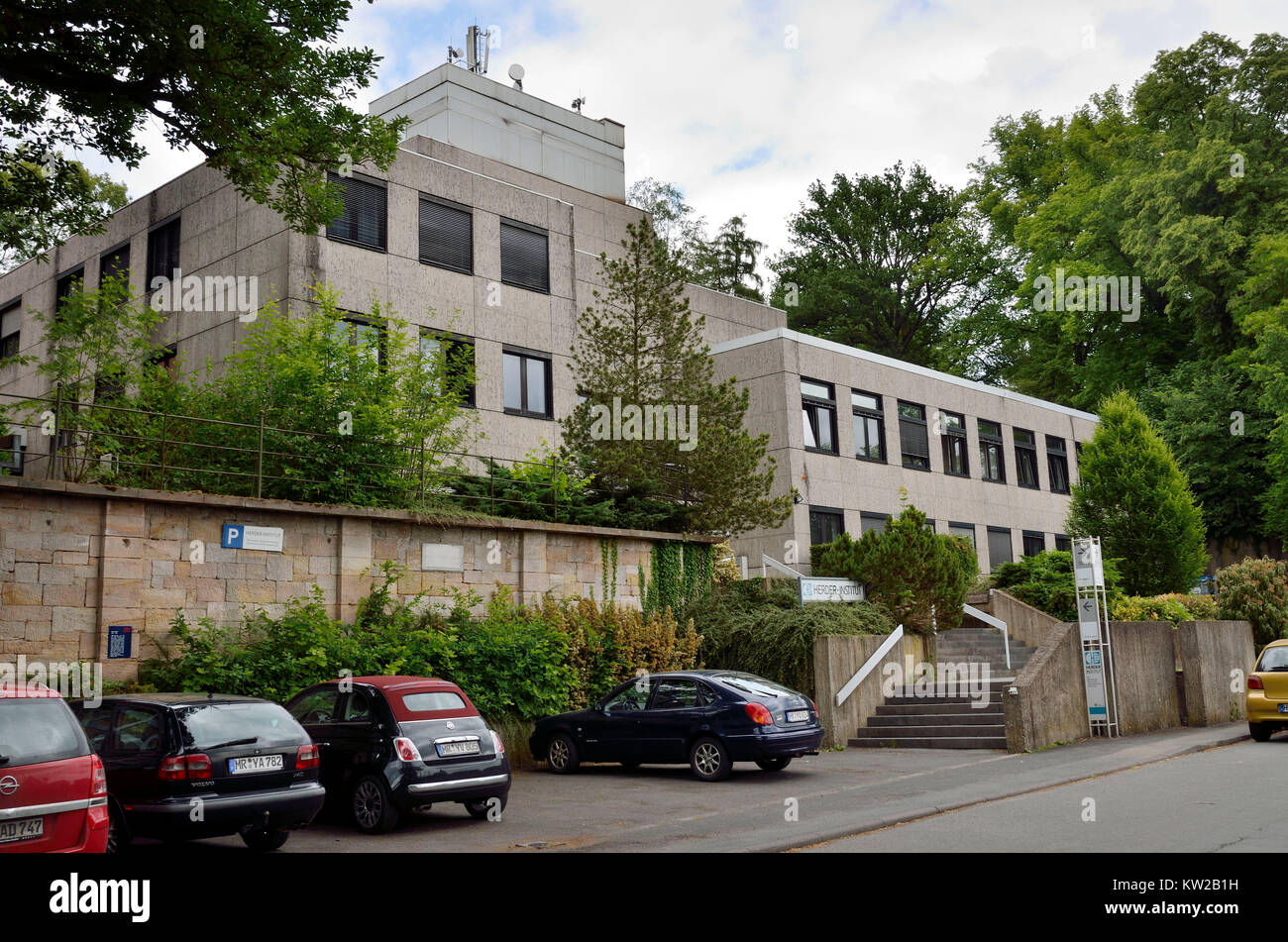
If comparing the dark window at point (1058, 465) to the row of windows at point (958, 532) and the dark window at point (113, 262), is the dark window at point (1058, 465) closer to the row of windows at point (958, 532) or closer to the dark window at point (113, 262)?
the row of windows at point (958, 532)

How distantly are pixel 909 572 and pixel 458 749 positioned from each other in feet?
41.9

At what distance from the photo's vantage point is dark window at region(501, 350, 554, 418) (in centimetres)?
2533

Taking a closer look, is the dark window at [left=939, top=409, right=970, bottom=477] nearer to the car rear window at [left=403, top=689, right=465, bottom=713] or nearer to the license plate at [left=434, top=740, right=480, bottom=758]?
the car rear window at [left=403, top=689, right=465, bottom=713]

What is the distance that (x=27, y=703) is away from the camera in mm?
7258

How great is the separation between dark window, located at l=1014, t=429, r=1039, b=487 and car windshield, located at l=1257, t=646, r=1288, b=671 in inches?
755

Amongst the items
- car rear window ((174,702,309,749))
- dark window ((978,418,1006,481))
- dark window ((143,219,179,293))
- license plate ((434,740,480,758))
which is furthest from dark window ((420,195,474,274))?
dark window ((978,418,1006,481))

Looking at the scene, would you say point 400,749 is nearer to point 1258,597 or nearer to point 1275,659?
point 1275,659

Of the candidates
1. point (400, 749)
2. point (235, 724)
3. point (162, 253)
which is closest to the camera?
point (235, 724)

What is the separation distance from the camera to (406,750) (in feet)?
35.8

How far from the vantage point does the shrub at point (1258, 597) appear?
89.5 ft

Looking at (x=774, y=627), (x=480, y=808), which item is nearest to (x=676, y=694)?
(x=480, y=808)

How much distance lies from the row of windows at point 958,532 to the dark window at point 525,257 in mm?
9213
